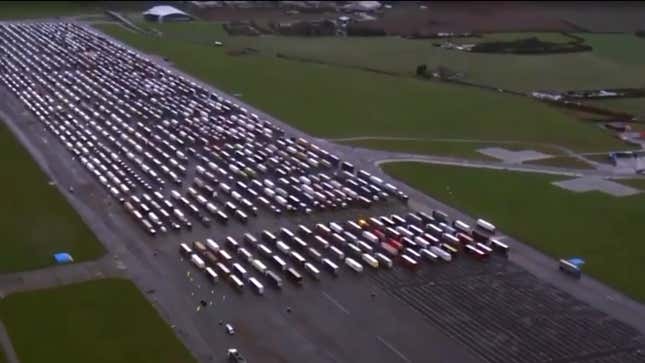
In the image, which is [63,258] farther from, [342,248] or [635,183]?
[635,183]

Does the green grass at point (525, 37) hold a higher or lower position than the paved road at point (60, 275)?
higher

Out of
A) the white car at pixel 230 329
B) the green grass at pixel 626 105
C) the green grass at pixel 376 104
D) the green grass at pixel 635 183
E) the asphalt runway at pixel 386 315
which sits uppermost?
the white car at pixel 230 329

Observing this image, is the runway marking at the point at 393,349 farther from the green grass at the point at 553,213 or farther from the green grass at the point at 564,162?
the green grass at the point at 564,162

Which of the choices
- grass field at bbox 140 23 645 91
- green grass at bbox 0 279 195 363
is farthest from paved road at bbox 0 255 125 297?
grass field at bbox 140 23 645 91

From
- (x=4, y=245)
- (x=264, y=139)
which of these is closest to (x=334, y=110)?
(x=264, y=139)

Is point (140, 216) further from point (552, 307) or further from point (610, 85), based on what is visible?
point (610, 85)

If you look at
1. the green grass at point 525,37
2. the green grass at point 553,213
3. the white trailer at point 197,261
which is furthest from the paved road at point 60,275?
the green grass at point 525,37

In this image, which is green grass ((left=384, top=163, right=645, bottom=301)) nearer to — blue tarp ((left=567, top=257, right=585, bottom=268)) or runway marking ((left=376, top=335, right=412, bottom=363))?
blue tarp ((left=567, top=257, right=585, bottom=268))
